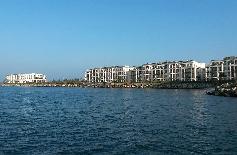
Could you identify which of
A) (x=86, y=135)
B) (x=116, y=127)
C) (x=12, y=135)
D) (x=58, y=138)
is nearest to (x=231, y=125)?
(x=116, y=127)

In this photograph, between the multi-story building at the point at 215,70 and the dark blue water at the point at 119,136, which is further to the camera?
the multi-story building at the point at 215,70

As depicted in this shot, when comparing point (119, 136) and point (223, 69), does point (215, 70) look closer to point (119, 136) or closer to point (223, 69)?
point (223, 69)

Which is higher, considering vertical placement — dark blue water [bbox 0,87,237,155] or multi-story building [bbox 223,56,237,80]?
multi-story building [bbox 223,56,237,80]

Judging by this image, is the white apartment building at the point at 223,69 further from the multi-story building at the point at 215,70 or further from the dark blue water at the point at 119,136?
the dark blue water at the point at 119,136

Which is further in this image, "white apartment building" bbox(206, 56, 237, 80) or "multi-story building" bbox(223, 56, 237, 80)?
"white apartment building" bbox(206, 56, 237, 80)

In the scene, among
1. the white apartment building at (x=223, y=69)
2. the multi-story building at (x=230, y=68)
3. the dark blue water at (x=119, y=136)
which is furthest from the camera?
the white apartment building at (x=223, y=69)

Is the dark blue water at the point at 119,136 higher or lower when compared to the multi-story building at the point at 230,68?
lower

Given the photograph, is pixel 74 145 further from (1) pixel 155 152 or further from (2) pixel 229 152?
(2) pixel 229 152

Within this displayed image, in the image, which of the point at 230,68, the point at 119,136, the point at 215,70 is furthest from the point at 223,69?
the point at 119,136

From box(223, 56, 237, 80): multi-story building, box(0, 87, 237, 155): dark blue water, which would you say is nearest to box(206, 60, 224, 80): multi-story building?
box(223, 56, 237, 80): multi-story building

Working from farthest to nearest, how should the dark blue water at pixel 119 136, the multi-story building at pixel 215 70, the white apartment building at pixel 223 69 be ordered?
the multi-story building at pixel 215 70 → the white apartment building at pixel 223 69 → the dark blue water at pixel 119 136

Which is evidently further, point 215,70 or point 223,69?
point 215,70

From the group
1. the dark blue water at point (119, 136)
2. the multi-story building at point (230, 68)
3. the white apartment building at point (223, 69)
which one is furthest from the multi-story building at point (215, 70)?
the dark blue water at point (119, 136)

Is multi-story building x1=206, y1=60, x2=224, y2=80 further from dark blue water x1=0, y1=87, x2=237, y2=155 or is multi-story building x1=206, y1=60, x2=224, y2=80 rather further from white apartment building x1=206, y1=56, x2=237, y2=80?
dark blue water x1=0, y1=87, x2=237, y2=155
